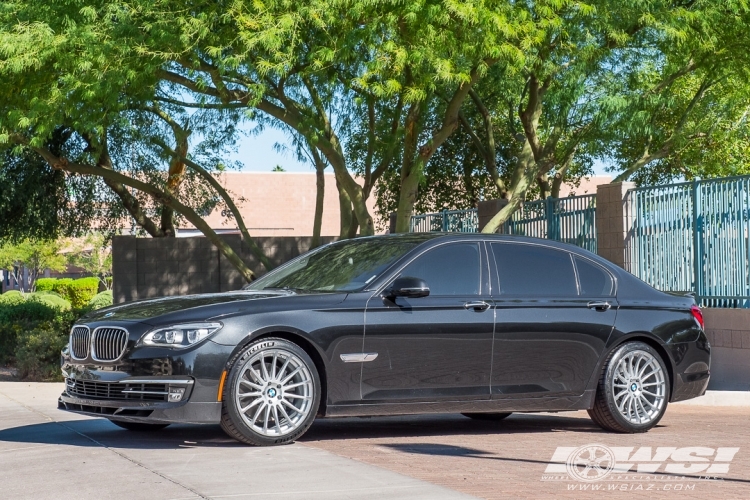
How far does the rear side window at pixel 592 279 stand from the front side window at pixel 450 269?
102 centimetres

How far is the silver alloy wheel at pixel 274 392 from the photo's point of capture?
321 inches

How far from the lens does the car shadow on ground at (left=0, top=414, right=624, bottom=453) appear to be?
345 inches

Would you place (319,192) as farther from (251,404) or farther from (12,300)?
(251,404)

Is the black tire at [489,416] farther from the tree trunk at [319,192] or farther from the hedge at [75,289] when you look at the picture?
the hedge at [75,289]

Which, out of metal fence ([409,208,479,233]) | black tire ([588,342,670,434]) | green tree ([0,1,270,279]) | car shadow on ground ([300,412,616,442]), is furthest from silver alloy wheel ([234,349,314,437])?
metal fence ([409,208,479,233])

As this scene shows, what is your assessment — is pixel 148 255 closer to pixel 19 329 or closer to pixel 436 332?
pixel 19 329

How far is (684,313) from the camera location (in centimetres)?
1002

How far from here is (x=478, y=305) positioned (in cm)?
905

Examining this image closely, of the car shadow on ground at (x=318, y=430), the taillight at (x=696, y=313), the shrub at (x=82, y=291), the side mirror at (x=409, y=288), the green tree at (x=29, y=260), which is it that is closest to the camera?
the side mirror at (x=409, y=288)

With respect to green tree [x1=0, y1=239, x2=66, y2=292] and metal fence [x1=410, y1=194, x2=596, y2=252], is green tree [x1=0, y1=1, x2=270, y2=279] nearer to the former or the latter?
metal fence [x1=410, y1=194, x2=596, y2=252]

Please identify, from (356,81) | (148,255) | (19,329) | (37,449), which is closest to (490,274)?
(37,449)

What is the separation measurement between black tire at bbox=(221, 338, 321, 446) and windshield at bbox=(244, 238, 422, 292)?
29.7 inches

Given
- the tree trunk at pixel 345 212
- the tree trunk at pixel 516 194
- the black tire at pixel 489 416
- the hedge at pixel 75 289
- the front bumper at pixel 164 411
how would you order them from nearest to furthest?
1. the front bumper at pixel 164 411
2. the black tire at pixel 489 416
3. the tree trunk at pixel 516 194
4. the tree trunk at pixel 345 212
5. the hedge at pixel 75 289

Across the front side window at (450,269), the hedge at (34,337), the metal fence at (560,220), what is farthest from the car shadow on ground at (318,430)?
the metal fence at (560,220)
